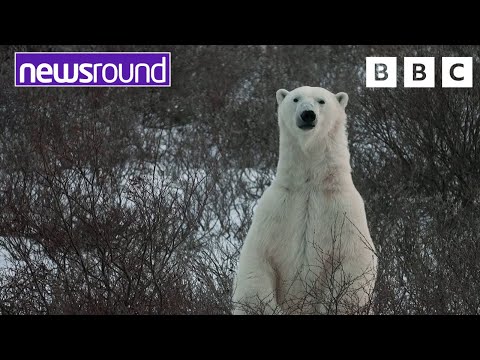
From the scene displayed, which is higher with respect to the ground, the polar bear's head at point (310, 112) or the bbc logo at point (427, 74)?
the bbc logo at point (427, 74)

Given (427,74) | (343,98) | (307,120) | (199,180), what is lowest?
(307,120)

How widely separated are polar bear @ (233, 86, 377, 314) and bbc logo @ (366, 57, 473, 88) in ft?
9.16

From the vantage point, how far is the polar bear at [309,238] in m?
3.11

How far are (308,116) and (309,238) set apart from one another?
0.42 m

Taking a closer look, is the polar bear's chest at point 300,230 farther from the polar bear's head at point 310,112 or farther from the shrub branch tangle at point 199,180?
the polar bear's head at point 310,112

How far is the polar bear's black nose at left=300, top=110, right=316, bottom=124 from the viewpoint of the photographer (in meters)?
3.23

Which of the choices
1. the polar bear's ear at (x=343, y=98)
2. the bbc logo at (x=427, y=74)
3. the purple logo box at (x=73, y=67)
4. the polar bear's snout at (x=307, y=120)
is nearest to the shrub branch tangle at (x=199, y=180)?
the bbc logo at (x=427, y=74)

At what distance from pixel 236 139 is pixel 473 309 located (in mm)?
3884

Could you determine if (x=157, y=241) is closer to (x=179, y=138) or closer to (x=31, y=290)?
(x=31, y=290)

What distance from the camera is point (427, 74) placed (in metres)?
6.13

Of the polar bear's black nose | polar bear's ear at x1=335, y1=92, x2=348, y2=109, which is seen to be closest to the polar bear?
the polar bear's black nose

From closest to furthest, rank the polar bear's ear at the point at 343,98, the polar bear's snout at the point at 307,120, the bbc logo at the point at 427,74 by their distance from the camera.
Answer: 1. the polar bear's snout at the point at 307,120
2. the polar bear's ear at the point at 343,98
3. the bbc logo at the point at 427,74

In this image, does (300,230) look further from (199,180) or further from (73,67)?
(199,180)

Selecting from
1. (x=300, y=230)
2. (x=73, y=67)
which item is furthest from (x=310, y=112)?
(x=73, y=67)
